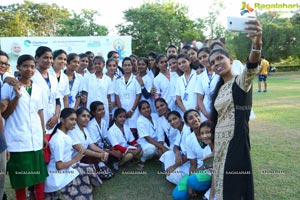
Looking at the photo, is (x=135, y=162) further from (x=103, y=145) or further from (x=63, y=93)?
(x=63, y=93)

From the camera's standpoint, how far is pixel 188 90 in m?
4.43

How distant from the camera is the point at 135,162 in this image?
481 cm

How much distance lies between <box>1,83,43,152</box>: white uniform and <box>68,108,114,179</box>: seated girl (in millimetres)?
753

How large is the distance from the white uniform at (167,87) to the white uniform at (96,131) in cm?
115

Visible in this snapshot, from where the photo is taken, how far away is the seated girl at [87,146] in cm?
385

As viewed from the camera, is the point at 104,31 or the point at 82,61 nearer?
the point at 82,61

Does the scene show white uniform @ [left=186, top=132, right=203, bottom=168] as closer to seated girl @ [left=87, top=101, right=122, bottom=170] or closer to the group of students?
the group of students

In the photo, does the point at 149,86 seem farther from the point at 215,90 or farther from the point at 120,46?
the point at 120,46

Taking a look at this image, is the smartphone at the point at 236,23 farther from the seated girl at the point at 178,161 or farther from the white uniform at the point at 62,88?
the white uniform at the point at 62,88

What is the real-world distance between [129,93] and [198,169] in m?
1.98

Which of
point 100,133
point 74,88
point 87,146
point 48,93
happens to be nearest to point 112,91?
point 74,88

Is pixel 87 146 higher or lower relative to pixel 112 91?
lower

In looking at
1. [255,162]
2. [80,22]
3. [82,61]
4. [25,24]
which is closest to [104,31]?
[80,22]

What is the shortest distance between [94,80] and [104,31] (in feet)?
65.8
